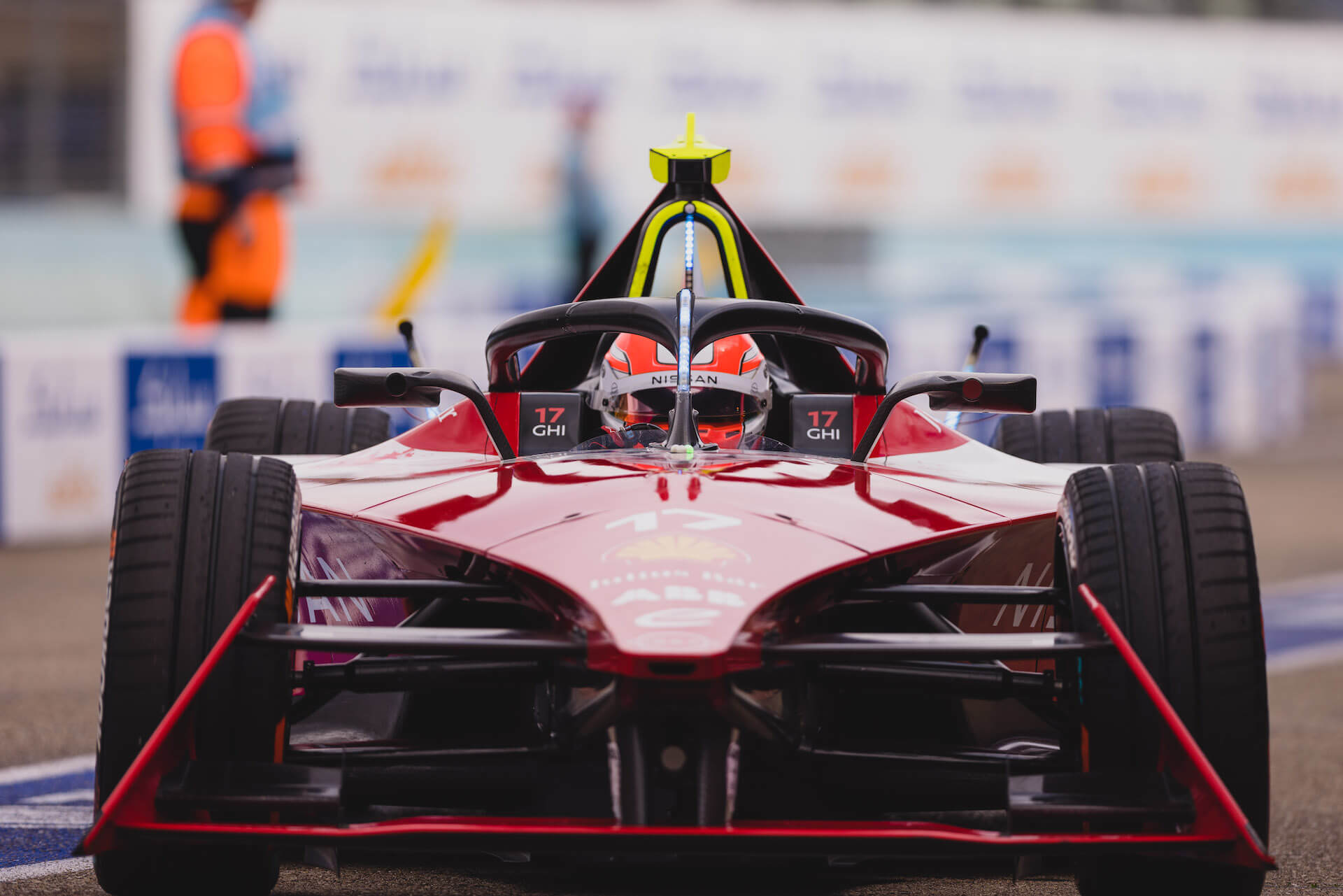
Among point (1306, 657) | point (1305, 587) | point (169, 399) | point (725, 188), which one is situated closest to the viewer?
point (1306, 657)

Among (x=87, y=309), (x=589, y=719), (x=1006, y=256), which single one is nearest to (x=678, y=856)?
(x=589, y=719)

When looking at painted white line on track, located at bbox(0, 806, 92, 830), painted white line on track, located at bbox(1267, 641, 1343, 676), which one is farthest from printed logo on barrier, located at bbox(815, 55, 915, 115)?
painted white line on track, located at bbox(0, 806, 92, 830)

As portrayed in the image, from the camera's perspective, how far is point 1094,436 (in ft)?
19.0

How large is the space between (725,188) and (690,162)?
15277 mm

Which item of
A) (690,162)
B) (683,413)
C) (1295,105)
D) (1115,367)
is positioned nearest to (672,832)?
(683,413)

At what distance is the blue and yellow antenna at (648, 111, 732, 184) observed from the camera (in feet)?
18.1

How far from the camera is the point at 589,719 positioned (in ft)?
10.3

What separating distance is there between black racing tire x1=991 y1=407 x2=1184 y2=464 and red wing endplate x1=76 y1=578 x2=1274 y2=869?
2.61 metres

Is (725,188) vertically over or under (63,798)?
over

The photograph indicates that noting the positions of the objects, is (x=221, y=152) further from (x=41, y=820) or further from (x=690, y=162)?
(x=41, y=820)

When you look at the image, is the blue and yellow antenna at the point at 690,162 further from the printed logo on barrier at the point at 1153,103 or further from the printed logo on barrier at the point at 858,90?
the printed logo on barrier at the point at 1153,103

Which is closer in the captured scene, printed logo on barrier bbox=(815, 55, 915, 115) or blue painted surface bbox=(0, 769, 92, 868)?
blue painted surface bbox=(0, 769, 92, 868)

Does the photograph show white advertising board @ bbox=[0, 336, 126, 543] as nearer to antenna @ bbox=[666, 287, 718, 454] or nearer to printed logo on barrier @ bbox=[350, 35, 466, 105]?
antenna @ bbox=[666, 287, 718, 454]

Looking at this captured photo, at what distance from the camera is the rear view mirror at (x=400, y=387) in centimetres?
429
